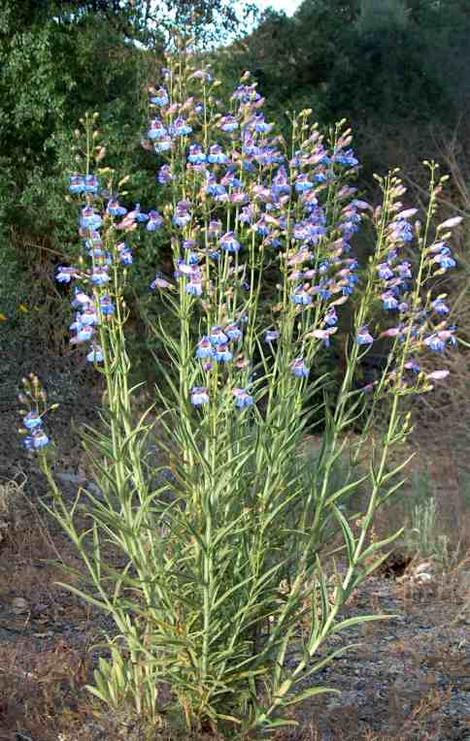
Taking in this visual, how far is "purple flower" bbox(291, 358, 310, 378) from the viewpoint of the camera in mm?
2723

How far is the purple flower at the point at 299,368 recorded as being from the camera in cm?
272

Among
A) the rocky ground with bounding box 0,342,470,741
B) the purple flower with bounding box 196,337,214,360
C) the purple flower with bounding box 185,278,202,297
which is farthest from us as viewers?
the rocky ground with bounding box 0,342,470,741

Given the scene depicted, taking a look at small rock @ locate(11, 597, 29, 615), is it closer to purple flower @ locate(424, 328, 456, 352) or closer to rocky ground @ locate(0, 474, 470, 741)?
rocky ground @ locate(0, 474, 470, 741)

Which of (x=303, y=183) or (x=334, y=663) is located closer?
(x=303, y=183)

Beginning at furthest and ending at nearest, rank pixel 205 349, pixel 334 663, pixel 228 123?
pixel 334 663
pixel 228 123
pixel 205 349

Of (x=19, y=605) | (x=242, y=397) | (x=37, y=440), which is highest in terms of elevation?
(x=242, y=397)

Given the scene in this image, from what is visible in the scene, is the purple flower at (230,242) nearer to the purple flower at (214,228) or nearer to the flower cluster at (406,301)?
the purple flower at (214,228)

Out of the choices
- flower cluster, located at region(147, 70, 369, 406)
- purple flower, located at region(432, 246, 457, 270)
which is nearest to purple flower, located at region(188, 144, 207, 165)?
flower cluster, located at region(147, 70, 369, 406)

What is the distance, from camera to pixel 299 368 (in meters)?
2.74

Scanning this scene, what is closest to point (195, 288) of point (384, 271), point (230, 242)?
point (230, 242)

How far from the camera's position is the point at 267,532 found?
2834mm

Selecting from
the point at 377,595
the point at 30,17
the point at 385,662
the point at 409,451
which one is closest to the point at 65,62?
the point at 30,17

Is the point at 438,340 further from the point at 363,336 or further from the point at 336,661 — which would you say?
the point at 336,661

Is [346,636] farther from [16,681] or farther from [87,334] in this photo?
[87,334]
